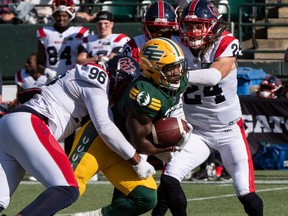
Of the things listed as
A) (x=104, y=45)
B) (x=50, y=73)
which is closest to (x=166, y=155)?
(x=50, y=73)

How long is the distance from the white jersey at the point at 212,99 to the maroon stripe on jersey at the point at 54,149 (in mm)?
1507

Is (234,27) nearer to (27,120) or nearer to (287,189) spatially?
(287,189)

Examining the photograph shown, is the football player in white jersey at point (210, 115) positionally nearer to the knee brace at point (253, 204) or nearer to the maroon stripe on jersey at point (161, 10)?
the knee brace at point (253, 204)

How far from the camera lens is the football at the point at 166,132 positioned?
228 inches

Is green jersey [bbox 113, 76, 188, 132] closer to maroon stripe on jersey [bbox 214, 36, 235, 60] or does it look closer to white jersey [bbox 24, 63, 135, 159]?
white jersey [bbox 24, 63, 135, 159]

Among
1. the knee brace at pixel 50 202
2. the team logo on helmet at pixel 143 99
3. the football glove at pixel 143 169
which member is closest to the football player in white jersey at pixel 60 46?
the football glove at pixel 143 169

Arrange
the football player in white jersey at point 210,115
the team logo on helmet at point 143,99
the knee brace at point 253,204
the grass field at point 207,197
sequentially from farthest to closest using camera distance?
the grass field at point 207,197, the football player in white jersey at point 210,115, the knee brace at point 253,204, the team logo on helmet at point 143,99

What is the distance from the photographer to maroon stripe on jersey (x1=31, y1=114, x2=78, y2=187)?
18.1ft

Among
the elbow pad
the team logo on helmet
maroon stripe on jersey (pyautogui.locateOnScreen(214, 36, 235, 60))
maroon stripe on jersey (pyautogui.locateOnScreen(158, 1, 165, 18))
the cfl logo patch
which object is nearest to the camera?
the team logo on helmet

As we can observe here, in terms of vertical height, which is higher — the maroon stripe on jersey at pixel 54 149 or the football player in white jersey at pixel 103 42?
the maroon stripe on jersey at pixel 54 149

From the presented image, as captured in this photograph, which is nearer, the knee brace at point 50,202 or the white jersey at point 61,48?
the knee brace at point 50,202

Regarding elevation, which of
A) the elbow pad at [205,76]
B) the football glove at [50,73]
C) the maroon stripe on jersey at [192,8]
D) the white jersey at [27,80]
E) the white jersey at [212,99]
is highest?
the maroon stripe on jersey at [192,8]

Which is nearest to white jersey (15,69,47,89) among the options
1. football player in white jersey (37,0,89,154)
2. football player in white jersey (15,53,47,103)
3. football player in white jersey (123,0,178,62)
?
football player in white jersey (15,53,47,103)

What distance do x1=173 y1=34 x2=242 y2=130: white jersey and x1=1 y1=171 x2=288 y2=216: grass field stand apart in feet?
3.70
